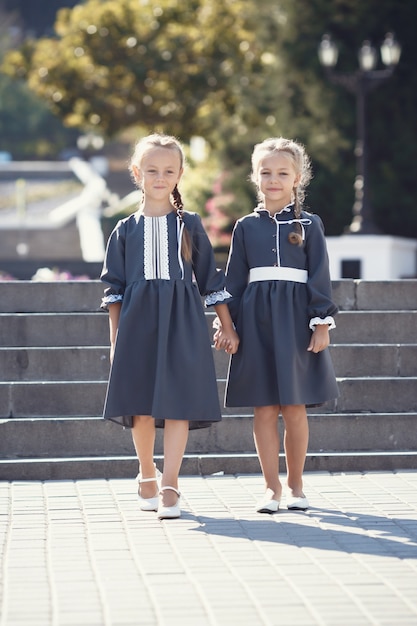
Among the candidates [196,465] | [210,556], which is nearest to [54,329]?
[196,465]

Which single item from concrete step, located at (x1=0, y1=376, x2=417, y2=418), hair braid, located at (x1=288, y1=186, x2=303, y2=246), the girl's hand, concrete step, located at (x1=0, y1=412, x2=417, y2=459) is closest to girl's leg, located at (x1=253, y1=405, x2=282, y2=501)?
the girl's hand

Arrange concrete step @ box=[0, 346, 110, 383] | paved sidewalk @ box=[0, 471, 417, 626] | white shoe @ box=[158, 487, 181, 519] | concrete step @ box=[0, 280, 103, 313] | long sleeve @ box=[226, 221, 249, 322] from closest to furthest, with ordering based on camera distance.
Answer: paved sidewalk @ box=[0, 471, 417, 626] < white shoe @ box=[158, 487, 181, 519] < long sleeve @ box=[226, 221, 249, 322] < concrete step @ box=[0, 346, 110, 383] < concrete step @ box=[0, 280, 103, 313]

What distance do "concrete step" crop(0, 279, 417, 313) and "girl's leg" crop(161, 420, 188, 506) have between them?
2.88 metres

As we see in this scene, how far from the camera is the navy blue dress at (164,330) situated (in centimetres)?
679

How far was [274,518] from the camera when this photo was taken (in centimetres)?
673

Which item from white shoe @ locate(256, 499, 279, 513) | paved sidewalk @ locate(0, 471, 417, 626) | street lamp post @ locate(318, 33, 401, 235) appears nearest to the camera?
paved sidewalk @ locate(0, 471, 417, 626)

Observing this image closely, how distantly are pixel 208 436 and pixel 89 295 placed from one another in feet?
5.69

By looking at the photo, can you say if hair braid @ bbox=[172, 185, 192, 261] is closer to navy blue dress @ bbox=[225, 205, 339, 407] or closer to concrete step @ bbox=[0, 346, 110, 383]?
navy blue dress @ bbox=[225, 205, 339, 407]

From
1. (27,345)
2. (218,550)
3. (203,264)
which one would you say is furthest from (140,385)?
(27,345)

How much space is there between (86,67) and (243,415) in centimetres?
2214

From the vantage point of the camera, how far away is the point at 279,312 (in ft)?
22.6

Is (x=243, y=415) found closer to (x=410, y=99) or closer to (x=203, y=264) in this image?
(x=203, y=264)

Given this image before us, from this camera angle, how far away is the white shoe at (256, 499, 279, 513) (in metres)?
6.82

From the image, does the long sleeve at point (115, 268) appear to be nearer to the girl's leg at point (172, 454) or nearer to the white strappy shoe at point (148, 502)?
the girl's leg at point (172, 454)
